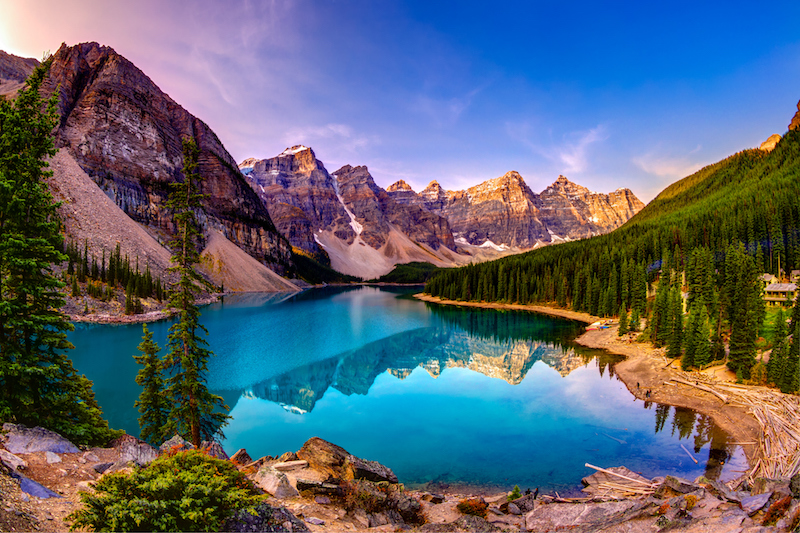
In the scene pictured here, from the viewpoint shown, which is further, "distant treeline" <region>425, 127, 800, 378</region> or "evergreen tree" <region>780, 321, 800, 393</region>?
"distant treeline" <region>425, 127, 800, 378</region>

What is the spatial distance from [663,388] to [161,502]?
36795mm

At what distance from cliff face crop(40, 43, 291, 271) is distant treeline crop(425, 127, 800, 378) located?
95.1 metres

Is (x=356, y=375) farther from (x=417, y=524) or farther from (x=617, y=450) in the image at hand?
(x=417, y=524)

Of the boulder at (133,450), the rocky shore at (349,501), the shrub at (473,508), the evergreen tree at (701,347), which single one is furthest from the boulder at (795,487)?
the evergreen tree at (701,347)

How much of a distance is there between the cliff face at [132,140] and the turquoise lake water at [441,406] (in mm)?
80884

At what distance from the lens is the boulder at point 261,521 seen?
23.0 ft

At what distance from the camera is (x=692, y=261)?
57969mm

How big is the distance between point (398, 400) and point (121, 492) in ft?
84.6

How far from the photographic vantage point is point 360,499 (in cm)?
1155

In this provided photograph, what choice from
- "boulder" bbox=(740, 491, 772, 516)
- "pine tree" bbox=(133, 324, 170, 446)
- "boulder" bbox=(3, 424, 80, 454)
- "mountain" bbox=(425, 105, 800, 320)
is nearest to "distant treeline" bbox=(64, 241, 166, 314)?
"pine tree" bbox=(133, 324, 170, 446)

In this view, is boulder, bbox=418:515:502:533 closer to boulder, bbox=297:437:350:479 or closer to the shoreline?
boulder, bbox=297:437:350:479

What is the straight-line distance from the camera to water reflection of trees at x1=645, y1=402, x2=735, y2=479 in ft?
63.1

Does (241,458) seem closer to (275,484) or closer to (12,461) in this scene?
(275,484)

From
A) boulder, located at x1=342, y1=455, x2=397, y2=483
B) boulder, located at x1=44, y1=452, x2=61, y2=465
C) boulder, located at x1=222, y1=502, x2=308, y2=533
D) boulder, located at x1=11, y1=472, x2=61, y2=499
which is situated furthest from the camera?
boulder, located at x1=342, y1=455, x2=397, y2=483
